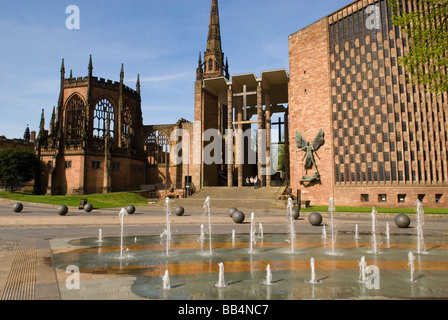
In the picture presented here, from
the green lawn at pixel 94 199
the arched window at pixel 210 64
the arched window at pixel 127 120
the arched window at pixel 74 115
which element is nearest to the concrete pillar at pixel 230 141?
the green lawn at pixel 94 199

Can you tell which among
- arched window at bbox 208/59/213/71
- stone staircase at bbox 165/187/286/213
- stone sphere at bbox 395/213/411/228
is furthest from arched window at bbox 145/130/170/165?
stone sphere at bbox 395/213/411/228

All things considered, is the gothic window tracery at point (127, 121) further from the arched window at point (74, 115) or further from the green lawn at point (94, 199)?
the green lawn at point (94, 199)

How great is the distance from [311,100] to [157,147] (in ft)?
96.3

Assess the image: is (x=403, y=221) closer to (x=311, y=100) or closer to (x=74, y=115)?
(x=311, y=100)

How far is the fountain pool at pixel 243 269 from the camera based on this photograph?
532 cm

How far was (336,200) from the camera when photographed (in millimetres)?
34531

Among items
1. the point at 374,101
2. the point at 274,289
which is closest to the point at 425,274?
the point at 274,289

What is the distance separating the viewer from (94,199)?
3653 cm

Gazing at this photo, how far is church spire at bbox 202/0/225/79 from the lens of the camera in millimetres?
74375

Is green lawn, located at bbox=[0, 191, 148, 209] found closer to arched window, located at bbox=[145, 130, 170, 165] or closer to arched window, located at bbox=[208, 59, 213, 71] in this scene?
arched window, located at bbox=[145, 130, 170, 165]

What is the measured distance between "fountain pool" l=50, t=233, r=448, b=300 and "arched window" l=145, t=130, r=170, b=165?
142ft

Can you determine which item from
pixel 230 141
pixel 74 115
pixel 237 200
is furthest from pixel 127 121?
pixel 237 200
